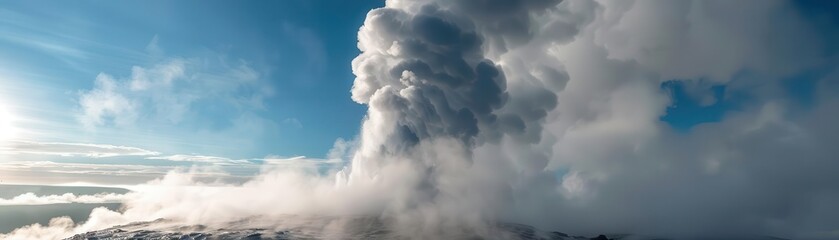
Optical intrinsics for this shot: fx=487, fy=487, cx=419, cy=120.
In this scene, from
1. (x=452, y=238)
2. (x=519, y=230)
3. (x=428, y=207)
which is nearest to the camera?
(x=452, y=238)

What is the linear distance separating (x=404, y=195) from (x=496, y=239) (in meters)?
42.1

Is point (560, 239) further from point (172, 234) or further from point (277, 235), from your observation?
point (172, 234)

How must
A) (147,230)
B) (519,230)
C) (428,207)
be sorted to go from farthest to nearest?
(519,230) < (428,207) < (147,230)

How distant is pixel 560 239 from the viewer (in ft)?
579

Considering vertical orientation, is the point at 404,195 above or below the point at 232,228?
→ above

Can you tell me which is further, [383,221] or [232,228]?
[383,221]

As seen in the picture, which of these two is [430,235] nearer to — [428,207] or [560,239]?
[428,207]

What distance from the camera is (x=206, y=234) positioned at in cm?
14525

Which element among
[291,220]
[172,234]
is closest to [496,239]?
[291,220]

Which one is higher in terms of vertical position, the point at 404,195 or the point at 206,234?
the point at 404,195

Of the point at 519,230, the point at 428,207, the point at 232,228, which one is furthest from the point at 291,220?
the point at 519,230

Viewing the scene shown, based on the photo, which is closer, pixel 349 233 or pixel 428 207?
pixel 349 233

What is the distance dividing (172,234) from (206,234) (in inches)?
427

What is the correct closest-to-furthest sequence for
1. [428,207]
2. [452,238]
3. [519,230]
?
[452,238] → [428,207] → [519,230]
